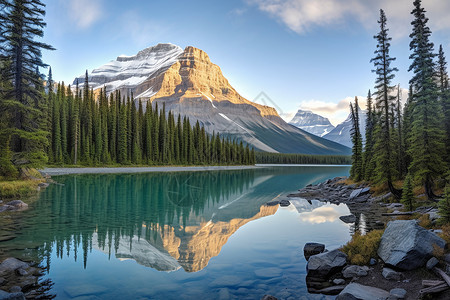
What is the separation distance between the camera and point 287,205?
29781 millimetres

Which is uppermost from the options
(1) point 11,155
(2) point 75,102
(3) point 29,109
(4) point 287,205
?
(2) point 75,102

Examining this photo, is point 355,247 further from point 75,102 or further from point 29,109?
point 75,102

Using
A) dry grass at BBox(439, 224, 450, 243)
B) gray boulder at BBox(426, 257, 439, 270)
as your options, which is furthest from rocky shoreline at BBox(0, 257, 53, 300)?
dry grass at BBox(439, 224, 450, 243)

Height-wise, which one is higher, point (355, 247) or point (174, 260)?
point (355, 247)

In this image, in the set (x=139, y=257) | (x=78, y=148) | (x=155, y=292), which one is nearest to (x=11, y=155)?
(x=139, y=257)

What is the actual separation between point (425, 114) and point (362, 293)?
2077 centimetres

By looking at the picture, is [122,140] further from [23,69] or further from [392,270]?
[392,270]

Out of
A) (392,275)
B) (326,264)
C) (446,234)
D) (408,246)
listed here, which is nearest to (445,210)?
(446,234)

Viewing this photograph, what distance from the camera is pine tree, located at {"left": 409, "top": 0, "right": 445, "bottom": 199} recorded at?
887 inches

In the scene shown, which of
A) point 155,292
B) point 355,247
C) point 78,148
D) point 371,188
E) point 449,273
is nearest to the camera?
point 449,273

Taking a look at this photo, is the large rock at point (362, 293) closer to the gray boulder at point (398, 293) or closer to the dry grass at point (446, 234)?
the gray boulder at point (398, 293)

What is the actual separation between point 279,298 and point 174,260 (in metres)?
5.19

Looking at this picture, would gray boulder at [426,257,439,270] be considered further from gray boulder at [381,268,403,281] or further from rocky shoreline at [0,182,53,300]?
rocky shoreline at [0,182,53,300]

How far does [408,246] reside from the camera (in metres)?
9.37
